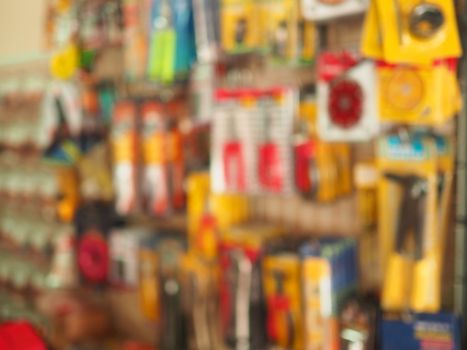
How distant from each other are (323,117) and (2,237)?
2457 millimetres

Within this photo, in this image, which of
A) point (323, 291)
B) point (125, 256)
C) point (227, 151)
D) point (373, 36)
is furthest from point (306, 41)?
→ point (125, 256)

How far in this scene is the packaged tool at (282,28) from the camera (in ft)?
6.67

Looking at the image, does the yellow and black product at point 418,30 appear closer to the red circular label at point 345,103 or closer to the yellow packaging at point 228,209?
the red circular label at point 345,103

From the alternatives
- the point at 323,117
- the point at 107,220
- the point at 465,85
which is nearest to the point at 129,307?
the point at 107,220

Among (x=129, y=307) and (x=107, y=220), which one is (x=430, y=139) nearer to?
(x=107, y=220)

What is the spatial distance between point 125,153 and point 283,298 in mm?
997

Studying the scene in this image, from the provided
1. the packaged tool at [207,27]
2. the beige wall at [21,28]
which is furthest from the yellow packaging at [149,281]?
the beige wall at [21,28]

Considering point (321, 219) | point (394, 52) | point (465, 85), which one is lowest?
point (321, 219)

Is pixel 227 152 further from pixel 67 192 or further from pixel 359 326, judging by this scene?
pixel 67 192

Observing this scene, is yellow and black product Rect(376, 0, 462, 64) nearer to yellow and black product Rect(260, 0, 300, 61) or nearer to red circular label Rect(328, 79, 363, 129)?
red circular label Rect(328, 79, 363, 129)

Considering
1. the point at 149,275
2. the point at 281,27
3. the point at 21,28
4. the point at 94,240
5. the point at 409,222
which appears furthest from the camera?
the point at 21,28

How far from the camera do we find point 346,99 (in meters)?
1.93

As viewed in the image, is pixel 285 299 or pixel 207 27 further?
pixel 207 27

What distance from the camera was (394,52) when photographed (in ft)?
5.49
